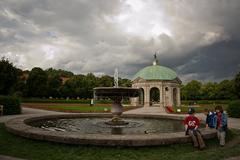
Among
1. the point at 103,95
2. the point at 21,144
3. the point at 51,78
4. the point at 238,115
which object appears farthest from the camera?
the point at 51,78

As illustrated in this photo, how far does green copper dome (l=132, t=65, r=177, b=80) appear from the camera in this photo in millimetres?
62094

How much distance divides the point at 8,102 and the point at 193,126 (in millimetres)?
21217

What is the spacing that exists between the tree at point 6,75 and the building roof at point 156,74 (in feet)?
89.0

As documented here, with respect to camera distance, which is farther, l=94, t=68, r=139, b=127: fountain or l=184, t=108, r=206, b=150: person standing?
l=94, t=68, r=139, b=127: fountain

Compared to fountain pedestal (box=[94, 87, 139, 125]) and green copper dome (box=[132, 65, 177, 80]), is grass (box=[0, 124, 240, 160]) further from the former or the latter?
green copper dome (box=[132, 65, 177, 80])

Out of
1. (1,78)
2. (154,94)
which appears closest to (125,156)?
(1,78)

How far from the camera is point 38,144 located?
9.10 metres

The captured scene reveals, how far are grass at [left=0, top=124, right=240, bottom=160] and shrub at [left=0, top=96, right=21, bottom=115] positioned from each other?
17827 millimetres

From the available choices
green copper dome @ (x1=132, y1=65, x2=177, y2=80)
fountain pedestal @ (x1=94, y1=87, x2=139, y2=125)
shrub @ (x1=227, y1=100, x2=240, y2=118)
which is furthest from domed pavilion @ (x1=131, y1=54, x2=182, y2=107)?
fountain pedestal @ (x1=94, y1=87, x2=139, y2=125)

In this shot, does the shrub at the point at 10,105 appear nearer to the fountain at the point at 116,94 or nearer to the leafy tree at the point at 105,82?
the fountain at the point at 116,94

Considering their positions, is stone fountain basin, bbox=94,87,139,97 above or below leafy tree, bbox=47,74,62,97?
below

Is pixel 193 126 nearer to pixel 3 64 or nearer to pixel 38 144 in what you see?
pixel 38 144

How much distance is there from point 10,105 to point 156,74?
41.4 meters

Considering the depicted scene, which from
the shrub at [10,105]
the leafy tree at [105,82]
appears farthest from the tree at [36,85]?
the shrub at [10,105]
